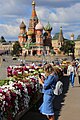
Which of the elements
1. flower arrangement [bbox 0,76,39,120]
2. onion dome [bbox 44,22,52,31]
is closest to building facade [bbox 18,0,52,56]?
onion dome [bbox 44,22,52,31]

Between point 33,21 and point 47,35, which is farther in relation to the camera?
point 33,21

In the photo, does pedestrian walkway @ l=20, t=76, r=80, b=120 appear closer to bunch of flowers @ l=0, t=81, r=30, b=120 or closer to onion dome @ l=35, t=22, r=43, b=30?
bunch of flowers @ l=0, t=81, r=30, b=120

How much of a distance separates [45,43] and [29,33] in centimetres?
697

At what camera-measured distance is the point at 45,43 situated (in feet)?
454

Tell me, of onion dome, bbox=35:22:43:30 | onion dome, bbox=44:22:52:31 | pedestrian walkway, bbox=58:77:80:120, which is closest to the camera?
pedestrian walkway, bbox=58:77:80:120

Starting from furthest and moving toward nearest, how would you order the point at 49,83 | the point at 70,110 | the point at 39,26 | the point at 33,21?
the point at 33,21 < the point at 39,26 < the point at 70,110 < the point at 49,83

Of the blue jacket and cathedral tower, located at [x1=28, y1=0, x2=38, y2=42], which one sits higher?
cathedral tower, located at [x1=28, y1=0, x2=38, y2=42]

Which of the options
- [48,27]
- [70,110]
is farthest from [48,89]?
[48,27]

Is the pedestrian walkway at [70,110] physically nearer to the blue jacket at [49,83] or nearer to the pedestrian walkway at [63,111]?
the pedestrian walkway at [63,111]

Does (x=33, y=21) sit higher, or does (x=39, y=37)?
(x=33, y=21)

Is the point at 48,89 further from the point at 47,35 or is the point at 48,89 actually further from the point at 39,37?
the point at 47,35

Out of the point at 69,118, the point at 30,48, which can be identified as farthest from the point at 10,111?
the point at 30,48

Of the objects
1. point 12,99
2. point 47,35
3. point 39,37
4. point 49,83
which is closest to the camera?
point 49,83

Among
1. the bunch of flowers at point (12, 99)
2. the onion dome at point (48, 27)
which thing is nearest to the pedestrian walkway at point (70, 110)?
the bunch of flowers at point (12, 99)
